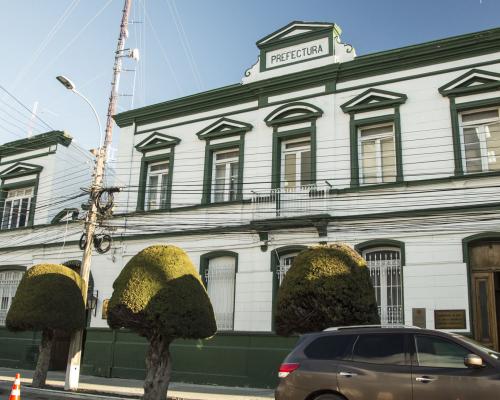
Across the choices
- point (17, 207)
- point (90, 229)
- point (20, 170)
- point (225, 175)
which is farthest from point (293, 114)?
point (17, 207)

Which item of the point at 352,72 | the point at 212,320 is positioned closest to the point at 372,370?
the point at 212,320

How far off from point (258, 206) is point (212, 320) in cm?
530

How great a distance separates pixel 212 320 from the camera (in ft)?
38.4

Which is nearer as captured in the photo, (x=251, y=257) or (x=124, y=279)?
(x=124, y=279)

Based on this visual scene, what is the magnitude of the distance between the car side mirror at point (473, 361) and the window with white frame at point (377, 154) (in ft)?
27.8

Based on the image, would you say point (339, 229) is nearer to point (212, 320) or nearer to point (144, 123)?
point (212, 320)

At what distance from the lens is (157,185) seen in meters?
19.1

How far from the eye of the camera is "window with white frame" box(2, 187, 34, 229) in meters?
22.2

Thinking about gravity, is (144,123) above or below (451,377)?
above

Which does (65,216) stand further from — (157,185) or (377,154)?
(377,154)

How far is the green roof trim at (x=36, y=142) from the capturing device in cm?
2200

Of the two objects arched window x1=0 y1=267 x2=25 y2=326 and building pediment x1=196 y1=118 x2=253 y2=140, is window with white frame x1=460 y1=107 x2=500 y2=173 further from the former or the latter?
arched window x1=0 y1=267 x2=25 y2=326

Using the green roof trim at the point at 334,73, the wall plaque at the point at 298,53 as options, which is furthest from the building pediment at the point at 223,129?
the wall plaque at the point at 298,53

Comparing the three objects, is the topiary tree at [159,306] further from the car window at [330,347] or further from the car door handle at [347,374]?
the car door handle at [347,374]
